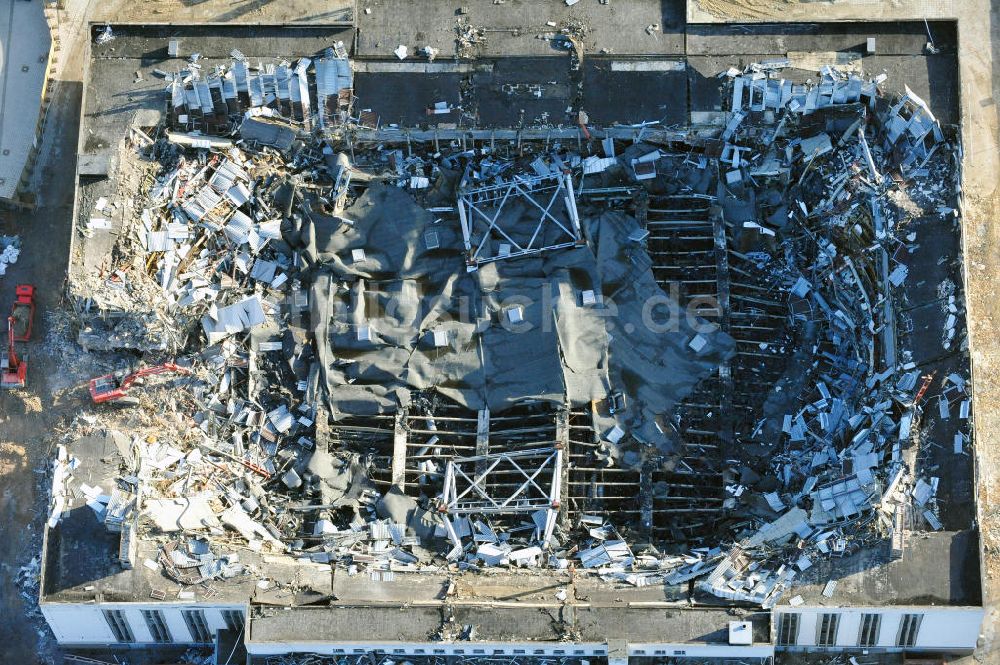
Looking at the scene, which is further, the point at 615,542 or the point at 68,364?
the point at 68,364

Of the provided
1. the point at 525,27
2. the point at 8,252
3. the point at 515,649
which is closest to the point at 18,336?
the point at 8,252

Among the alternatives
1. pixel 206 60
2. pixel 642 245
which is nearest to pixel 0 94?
pixel 206 60

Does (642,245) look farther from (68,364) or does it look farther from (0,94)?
(0,94)

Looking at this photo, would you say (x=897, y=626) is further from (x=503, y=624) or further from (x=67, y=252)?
(x=67, y=252)

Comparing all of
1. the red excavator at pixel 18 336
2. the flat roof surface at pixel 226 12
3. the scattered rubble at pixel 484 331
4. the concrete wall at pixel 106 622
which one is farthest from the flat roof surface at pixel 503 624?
the flat roof surface at pixel 226 12

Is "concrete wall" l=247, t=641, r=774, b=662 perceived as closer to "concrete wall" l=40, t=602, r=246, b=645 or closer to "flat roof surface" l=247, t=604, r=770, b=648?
"flat roof surface" l=247, t=604, r=770, b=648

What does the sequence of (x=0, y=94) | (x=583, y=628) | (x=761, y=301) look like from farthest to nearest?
(x=0, y=94) < (x=761, y=301) < (x=583, y=628)

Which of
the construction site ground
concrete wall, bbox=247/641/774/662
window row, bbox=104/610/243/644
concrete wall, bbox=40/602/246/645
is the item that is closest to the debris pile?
the construction site ground
